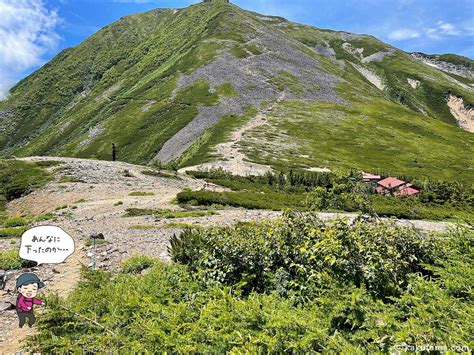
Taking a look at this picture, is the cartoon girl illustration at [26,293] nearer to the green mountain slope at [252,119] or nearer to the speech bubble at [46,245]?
the speech bubble at [46,245]

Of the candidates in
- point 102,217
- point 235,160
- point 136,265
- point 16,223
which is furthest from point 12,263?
point 235,160

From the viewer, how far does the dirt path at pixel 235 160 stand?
226 feet

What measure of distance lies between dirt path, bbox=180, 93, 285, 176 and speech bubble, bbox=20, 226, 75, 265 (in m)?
56.6

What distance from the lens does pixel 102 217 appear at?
30156 millimetres

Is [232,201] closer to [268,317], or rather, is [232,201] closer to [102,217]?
[102,217]

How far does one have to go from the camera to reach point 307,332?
6.85 metres

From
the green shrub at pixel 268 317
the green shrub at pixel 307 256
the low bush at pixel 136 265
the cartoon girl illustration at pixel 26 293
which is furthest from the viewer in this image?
the low bush at pixel 136 265

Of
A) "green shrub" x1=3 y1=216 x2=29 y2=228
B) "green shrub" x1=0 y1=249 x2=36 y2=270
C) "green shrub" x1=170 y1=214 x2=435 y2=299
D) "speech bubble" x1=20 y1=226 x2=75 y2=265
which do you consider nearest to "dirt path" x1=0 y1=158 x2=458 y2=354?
"green shrub" x1=0 y1=249 x2=36 y2=270

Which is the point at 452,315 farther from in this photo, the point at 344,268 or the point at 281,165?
the point at 281,165

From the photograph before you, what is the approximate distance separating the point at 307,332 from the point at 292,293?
328 centimetres

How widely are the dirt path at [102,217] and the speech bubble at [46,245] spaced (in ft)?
11.2

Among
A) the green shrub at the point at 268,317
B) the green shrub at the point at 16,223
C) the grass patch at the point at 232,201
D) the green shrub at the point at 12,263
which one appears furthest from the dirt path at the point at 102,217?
the green shrub at the point at 16,223

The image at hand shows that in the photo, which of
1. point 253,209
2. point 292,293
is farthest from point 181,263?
point 253,209

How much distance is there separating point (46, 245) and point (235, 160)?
70.4 m
